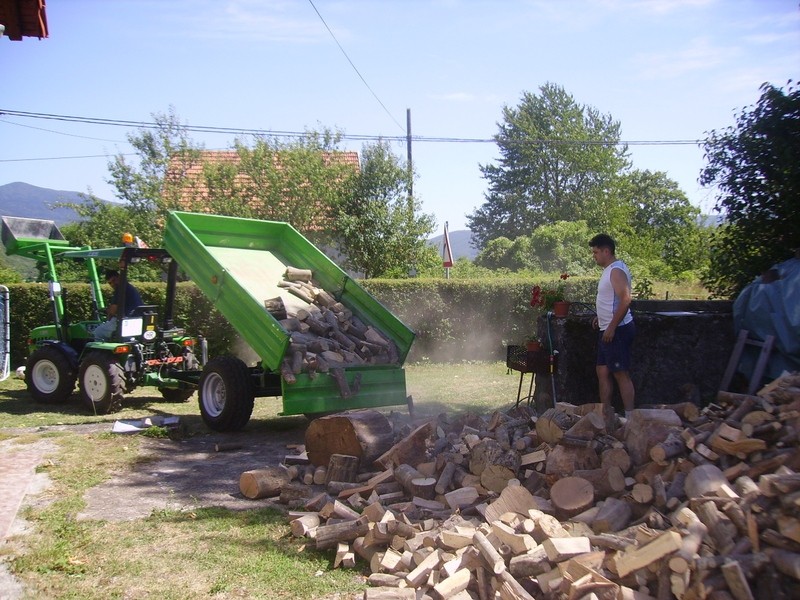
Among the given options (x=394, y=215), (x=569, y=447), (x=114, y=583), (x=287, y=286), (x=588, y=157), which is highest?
(x=588, y=157)

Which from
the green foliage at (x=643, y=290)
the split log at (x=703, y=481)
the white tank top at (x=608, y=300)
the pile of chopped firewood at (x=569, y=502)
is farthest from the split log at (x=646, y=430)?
the green foliage at (x=643, y=290)

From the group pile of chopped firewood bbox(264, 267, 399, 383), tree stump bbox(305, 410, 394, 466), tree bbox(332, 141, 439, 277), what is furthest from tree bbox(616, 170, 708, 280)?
tree stump bbox(305, 410, 394, 466)

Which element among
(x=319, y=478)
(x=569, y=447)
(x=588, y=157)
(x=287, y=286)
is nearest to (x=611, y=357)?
(x=569, y=447)

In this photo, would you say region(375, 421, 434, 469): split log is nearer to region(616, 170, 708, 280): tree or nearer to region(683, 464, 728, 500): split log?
region(683, 464, 728, 500): split log

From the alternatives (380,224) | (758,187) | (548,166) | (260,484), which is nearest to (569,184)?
(548,166)

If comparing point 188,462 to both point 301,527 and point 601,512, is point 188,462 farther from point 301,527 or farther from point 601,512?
point 601,512

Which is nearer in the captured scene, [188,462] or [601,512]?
[601,512]

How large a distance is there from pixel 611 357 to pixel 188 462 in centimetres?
432

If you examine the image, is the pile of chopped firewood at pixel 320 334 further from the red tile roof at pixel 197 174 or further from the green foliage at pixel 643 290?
the red tile roof at pixel 197 174

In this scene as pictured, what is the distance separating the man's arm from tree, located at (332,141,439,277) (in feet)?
39.9

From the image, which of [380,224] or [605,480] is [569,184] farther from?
[605,480]

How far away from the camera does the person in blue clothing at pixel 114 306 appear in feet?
32.1

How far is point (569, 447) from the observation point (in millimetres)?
5082

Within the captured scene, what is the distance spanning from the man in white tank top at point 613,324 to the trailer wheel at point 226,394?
4.00 m
